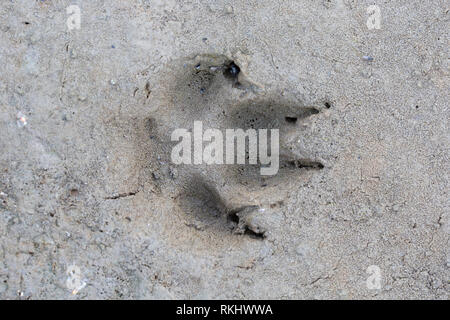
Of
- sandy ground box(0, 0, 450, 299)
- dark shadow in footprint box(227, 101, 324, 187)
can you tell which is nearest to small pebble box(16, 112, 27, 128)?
sandy ground box(0, 0, 450, 299)

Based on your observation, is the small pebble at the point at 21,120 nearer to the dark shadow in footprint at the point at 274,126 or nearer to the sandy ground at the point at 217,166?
the sandy ground at the point at 217,166

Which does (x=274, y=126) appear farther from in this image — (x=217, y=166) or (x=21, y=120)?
(x=21, y=120)

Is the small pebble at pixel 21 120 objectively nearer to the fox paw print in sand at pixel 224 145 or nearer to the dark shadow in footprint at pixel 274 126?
the fox paw print in sand at pixel 224 145

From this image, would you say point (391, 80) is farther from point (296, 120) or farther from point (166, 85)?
point (166, 85)

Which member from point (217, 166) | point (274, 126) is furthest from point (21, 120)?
point (274, 126)

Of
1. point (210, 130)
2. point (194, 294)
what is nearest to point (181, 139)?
point (210, 130)

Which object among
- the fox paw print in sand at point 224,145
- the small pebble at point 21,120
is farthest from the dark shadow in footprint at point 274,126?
the small pebble at point 21,120

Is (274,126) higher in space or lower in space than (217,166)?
Answer: higher
